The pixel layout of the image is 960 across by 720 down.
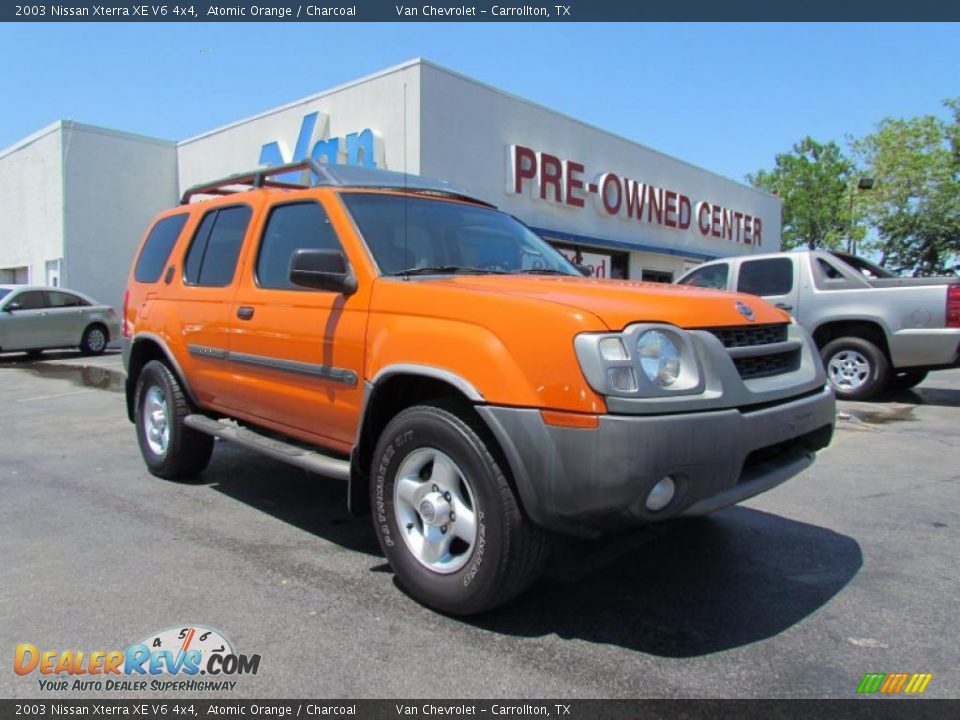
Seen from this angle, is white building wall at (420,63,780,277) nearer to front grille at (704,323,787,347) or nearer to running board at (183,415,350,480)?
running board at (183,415,350,480)

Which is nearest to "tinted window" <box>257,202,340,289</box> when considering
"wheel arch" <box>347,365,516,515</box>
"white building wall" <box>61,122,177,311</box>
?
"wheel arch" <box>347,365,516,515</box>

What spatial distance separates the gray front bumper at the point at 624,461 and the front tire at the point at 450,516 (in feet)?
0.46

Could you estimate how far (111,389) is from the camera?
1062cm

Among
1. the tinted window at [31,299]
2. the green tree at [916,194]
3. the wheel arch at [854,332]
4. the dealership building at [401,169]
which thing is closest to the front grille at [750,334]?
the wheel arch at [854,332]

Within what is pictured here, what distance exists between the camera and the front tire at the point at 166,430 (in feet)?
16.7

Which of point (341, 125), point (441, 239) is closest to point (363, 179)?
point (441, 239)

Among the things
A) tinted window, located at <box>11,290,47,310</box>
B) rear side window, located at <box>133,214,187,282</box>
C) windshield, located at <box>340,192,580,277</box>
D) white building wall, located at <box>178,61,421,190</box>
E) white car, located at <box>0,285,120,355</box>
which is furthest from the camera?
tinted window, located at <box>11,290,47,310</box>

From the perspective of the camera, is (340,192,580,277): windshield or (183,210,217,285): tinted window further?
(183,210,217,285): tinted window

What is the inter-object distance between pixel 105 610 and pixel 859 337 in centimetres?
892

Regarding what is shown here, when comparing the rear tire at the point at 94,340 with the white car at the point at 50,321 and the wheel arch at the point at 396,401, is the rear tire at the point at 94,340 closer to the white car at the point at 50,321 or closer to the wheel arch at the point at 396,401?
the white car at the point at 50,321

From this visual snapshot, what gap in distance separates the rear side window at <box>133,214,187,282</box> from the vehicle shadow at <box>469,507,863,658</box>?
3.87m

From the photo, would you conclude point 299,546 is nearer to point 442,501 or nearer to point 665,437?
point 442,501

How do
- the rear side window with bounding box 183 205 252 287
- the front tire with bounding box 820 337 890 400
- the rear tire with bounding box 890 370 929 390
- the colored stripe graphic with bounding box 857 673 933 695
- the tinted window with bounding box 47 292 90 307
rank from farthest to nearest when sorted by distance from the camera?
the tinted window with bounding box 47 292 90 307 → the rear tire with bounding box 890 370 929 390 → the front tire with bounding box 820 337 890 400 → the rear side window with bounding box 183 205 252 287 → the colored stripe graphic with bounding box 857 673 933 695

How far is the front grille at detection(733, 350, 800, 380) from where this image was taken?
3071 millimetres
